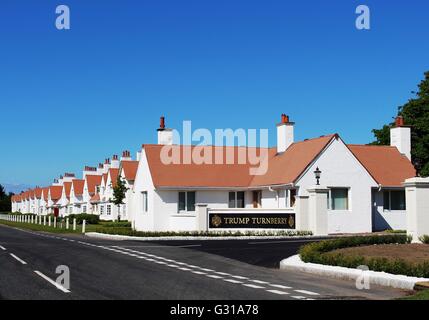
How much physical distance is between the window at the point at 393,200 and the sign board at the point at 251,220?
8.92 m

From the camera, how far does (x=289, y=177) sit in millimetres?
39406

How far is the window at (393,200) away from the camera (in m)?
42.5

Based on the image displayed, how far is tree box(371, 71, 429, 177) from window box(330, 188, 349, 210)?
14.4 m

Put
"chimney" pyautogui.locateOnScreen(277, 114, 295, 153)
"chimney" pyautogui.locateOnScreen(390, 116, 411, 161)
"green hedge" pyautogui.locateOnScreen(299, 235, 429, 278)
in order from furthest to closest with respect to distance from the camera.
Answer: "chimney" pyautogui.locateOnScreen(390, 116, 411, 161), "chimney" pyautogui.locateOnScreen(277, 114, 295, 153), "green hedge" pyautogui.locateOnScreen(299, 235, 429, 278)

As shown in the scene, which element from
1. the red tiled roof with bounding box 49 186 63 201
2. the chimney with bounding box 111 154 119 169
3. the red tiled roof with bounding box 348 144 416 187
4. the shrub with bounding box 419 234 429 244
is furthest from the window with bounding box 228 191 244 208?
the red tiled roof with bounding box 49 186 63 201

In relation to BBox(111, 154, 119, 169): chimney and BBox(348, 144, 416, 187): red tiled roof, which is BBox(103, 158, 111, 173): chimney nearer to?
BBox(111, 154, 119, 169): chimney

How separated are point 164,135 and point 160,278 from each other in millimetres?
30731

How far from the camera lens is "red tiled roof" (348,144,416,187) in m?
42.3

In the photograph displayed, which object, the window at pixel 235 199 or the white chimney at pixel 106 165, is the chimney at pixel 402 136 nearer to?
the window at pixel 235 199

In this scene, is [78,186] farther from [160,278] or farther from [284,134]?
[160,278]

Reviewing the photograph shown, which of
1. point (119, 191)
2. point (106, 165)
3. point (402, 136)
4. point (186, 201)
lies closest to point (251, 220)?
point (186, 201)

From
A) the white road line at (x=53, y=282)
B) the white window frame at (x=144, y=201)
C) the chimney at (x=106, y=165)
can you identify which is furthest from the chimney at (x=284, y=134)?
the chimney at (x=106, y=165)
